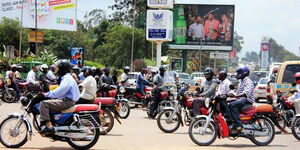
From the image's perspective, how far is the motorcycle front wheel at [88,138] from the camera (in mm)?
10023

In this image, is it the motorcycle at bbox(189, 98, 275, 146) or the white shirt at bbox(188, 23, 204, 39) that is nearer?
the motorcycle at bbox(189, 98, 275, 146)

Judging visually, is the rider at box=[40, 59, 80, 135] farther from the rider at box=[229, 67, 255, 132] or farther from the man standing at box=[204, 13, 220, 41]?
the man standing at box=[204, 13, 220, 41]

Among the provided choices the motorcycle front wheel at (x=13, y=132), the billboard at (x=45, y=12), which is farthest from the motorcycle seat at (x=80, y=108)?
the billboard at (x=45, y=12)

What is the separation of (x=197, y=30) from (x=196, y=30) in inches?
4.5

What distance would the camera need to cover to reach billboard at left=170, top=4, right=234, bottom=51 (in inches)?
2426

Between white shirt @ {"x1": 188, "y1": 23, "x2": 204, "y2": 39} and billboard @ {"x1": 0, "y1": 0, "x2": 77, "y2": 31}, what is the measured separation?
1322 centimetres

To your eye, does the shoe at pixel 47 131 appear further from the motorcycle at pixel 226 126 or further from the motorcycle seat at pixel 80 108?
the motorcycle at pixel 226 126

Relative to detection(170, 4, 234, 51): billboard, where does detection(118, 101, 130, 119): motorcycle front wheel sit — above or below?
below

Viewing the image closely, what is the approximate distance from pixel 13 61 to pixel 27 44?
77.3 ft

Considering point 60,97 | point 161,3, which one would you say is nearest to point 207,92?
point 60,97

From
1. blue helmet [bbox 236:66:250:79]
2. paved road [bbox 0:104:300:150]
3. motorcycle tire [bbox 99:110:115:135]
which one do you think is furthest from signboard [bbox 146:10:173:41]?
blue helmet [bbox 236:66:250:79]

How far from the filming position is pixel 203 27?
6241 cm

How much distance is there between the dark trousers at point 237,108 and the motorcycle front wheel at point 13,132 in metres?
4.20

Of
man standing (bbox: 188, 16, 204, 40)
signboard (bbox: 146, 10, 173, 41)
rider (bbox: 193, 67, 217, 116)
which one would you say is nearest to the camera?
rider (bbox: 193, 67, 217, 116)
